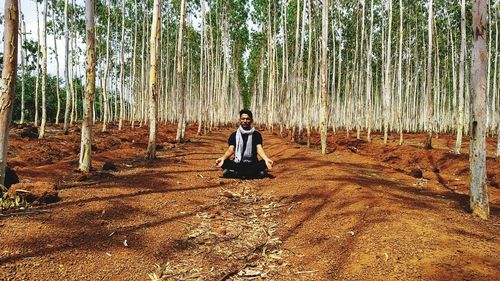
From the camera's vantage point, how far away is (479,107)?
461 cm

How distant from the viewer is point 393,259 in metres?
3.46

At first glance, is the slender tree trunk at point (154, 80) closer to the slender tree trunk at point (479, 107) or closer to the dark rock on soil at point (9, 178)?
the dark rock on soil at point (9, 178)

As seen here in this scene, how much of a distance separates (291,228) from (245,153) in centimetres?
311

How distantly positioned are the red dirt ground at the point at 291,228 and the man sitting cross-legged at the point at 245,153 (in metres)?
0.27

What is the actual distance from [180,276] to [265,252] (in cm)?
104

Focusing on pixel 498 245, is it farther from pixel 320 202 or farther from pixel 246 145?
pixel 246 145

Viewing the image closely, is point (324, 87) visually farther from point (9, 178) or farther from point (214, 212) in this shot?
point (9, 178)

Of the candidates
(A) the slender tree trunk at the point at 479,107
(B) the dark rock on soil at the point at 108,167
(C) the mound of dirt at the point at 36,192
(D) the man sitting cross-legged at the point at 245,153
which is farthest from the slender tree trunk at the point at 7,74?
(A) the slender tree trunk at the point at 479,107

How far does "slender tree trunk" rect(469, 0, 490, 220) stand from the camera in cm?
460

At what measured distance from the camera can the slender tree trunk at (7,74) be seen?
4.67 m

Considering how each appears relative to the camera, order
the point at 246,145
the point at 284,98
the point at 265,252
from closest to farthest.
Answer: the point at 265,252, the point at 246,145, the point at 284,98

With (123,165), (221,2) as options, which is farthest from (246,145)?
(221,2)

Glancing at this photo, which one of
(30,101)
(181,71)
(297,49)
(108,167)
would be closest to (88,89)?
(108,167)

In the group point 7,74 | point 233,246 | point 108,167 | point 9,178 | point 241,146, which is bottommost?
point 233,246
